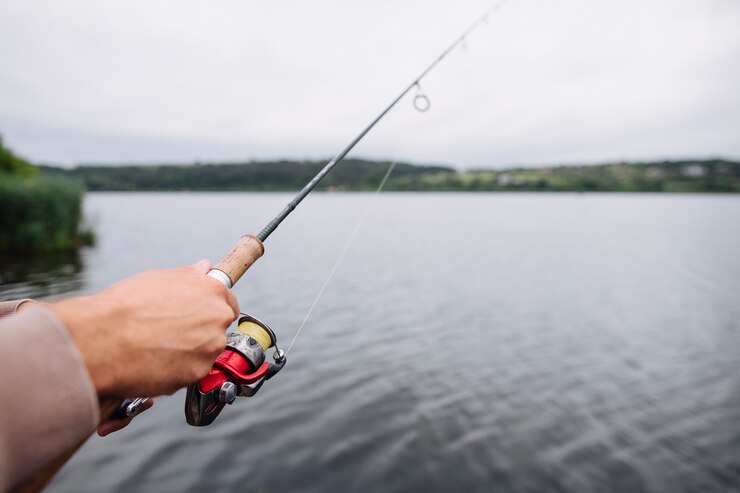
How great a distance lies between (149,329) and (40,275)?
18370mm

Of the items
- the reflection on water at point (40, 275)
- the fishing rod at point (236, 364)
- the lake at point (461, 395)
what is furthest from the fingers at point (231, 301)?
the reflection on water at point (40, 275)

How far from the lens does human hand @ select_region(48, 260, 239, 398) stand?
41.1 inches

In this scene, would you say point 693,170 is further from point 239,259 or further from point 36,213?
point 239,259

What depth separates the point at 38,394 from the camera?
914mm

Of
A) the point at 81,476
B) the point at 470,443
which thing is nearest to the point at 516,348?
the point at 470,443

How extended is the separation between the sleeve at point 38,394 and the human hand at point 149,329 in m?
0.05

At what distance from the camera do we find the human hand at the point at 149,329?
1.04 meters

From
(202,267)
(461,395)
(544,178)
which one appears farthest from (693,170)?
(202,267)

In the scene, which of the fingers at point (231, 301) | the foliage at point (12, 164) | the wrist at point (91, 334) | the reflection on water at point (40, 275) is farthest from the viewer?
the foliage at point (12, 164)

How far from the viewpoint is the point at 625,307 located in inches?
529

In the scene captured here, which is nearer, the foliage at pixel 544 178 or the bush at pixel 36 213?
the bush at pixel 36 213

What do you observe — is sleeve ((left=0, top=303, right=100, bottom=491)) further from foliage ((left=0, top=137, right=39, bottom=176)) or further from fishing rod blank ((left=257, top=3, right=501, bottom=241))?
foliage ((left=0, top=137, right=39, bottom=176))

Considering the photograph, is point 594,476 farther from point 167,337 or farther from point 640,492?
point 167,337

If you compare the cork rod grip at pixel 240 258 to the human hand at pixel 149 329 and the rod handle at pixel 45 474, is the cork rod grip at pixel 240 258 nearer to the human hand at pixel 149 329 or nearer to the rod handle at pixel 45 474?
the human hand at pixel 149 329
